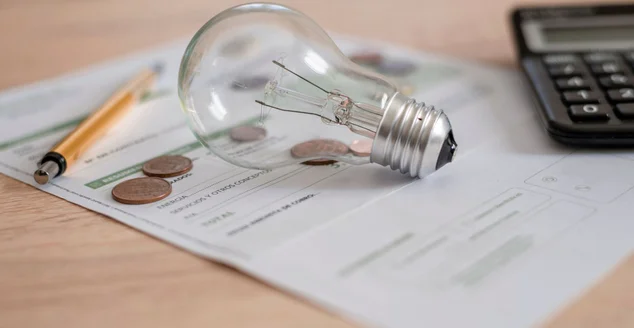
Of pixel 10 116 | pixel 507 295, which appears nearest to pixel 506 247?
pixel 507 295

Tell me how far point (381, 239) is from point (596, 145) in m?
0.18

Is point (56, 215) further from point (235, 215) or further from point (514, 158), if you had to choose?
point (514, 158)

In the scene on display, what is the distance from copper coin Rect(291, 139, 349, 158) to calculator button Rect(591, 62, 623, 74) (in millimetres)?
204

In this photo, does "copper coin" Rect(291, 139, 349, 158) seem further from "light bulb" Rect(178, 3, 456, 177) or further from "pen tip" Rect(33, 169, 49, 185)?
"pen tip" Rect(33, 169, 49, 185)

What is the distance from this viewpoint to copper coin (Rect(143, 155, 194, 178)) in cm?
46

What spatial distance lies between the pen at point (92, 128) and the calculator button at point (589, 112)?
0.32 meters

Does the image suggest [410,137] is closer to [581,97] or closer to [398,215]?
[398,215]

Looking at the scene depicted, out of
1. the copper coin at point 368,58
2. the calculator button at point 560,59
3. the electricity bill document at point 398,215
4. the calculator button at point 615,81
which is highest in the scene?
the copper coin at point 368,58

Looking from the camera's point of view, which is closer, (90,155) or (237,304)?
(237,304)

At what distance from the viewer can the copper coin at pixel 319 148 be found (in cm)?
47

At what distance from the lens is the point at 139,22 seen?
0.80 metres

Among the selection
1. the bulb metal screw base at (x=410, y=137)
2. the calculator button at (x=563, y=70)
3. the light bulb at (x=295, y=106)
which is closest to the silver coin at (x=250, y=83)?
the light bulb at (x=295, y=106)

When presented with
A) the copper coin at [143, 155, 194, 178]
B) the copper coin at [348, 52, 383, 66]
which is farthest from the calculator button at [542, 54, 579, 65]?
the copper coin at [143, 155, 194, 178]

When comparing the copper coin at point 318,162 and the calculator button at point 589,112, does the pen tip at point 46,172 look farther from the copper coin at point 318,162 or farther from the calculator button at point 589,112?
the calculator button at point 589,112
